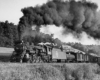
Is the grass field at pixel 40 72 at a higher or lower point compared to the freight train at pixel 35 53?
lower

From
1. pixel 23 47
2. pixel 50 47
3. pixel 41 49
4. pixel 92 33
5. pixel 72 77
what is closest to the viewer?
pixel 72 77

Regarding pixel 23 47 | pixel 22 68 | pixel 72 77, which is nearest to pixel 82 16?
pixel 23 47

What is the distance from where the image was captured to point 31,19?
23312 millimetres

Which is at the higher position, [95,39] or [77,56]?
[95,39]

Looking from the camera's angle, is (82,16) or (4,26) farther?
(4,26)

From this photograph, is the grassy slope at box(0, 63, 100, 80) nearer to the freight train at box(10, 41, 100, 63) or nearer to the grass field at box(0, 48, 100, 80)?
the grass field at box(0, 48, 100, 80)

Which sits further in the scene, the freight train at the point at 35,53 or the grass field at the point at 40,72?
the freight train at the point at 35,53

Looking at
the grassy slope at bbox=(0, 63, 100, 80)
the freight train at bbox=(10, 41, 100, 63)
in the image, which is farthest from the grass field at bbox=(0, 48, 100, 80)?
the freight train at bbox=(10, 41, 100, 63)

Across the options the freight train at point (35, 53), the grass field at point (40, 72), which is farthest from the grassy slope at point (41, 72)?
the freight train at point (35, 53)

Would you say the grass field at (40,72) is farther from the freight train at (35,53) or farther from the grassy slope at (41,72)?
the freight train at (35,53)

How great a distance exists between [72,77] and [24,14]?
10.3m

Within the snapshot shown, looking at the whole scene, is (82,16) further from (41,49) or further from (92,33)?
(41,49)

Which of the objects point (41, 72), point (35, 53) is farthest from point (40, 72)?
point (35, 53)

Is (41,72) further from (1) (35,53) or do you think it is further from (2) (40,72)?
(1) (35,53)
